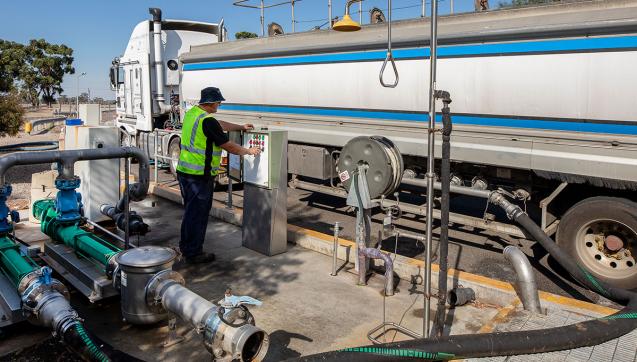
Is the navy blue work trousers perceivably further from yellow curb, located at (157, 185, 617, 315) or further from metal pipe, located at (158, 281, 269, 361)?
metal pipe, located at (158, 281, 269, 361)

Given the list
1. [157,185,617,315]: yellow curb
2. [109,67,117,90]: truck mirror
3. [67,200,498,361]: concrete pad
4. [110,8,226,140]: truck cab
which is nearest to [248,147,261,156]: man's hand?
[67,200,498,361]: concrete pad

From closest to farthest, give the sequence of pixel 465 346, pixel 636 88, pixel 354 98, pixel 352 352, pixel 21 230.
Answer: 1. pixel 352 352
2. pixel 465 346
3. pixel 636 88
4. pixel 21 230
5. pixel 354 98

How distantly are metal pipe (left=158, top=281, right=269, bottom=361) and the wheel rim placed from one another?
13.2 feet

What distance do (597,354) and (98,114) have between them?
694 centimetres

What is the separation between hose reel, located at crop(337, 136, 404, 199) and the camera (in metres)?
4.71

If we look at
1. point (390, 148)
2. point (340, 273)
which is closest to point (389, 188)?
point (390, 148)

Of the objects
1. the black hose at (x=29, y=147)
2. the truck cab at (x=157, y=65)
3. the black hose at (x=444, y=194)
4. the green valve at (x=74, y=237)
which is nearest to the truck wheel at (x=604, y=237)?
the black hose at (x=444, y=194)

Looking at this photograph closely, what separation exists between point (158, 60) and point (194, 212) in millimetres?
7816

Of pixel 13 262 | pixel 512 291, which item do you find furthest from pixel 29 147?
pixel 512 291

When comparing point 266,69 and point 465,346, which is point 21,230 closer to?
point 266,69

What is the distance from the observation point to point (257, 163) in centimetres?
562

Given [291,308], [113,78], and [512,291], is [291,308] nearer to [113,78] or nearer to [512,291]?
[512,291]

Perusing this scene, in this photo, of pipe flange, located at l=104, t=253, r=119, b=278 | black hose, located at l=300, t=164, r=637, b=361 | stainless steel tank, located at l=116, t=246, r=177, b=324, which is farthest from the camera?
pipe flange, located at l=104, t=253, r=119, b=278

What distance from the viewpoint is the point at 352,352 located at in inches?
100
